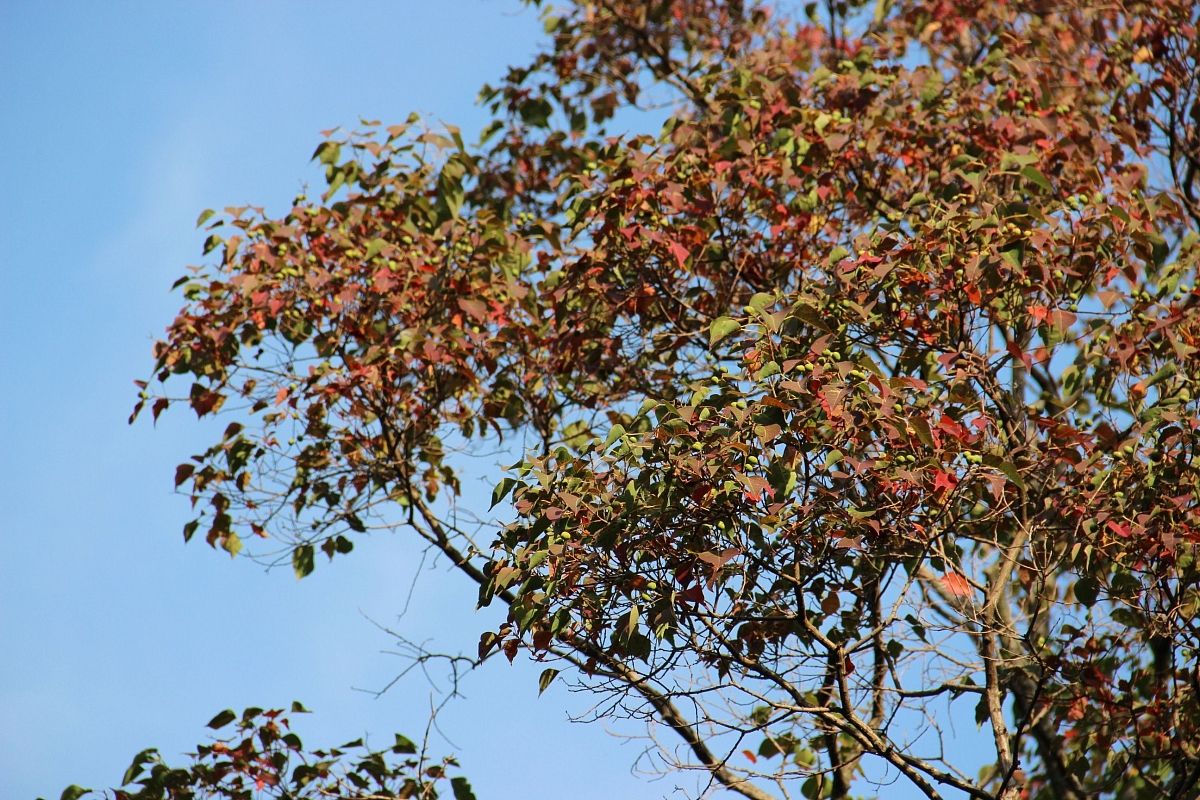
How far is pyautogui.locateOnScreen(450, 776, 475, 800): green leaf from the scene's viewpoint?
221 inches

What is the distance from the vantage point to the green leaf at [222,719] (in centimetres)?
571

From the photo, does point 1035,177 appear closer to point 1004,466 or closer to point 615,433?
point 1004,466

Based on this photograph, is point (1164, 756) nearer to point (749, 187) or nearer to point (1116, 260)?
point (1116, 260)

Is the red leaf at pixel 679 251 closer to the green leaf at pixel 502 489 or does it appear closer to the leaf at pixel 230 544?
the green leaf at pixel 502 489

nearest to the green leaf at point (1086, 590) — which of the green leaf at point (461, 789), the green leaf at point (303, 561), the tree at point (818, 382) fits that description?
the tree at point (818, 382)

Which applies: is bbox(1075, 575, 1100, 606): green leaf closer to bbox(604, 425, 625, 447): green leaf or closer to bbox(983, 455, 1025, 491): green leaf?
bbox(983, 455, 1025, 491): green leaf

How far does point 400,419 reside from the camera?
19.4 feet

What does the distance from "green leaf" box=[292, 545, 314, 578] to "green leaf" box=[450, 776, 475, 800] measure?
125 cm

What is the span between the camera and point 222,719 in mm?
5730

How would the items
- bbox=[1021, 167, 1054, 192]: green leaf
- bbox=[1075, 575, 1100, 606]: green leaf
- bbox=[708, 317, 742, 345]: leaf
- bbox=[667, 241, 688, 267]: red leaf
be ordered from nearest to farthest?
bbox=[708, 317, 742, 345]: leaf
bbox=[1075, 575, 1100, 606]: green leaf
bbox=[1021, 167, 1054, 192]: green leaf
bbox=[667, 241, 688, 267]: red leaf

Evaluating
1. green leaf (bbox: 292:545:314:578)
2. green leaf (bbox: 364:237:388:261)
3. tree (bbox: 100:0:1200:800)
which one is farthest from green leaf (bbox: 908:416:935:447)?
green leaf (bbox: 292:545:314:578)

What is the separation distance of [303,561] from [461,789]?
4.43ft

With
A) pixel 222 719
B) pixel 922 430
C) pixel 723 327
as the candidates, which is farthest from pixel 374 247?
pixel 922 430

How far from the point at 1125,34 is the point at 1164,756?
3.75 m
